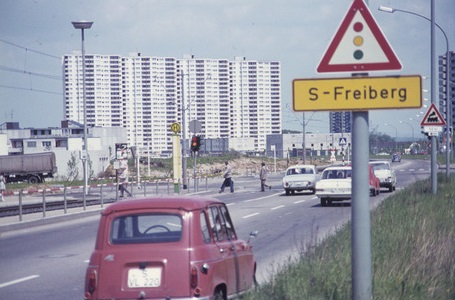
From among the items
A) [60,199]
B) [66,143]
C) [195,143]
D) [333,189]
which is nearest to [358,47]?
[333,189]

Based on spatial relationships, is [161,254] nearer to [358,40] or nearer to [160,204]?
[160,204]

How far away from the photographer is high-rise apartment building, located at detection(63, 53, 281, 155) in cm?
16425

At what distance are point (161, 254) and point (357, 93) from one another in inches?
113

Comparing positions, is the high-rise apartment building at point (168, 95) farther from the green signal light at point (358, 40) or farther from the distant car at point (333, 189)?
the green signal light at point (358, 40)

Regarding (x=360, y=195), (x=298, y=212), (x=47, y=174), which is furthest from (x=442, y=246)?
(x=47, y=174)

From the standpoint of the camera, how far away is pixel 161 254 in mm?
8484

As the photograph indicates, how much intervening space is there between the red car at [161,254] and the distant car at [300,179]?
34.1 meters

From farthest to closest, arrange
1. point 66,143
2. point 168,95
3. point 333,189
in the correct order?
1. point 168,95
2. point 66,143
3. point 333,189

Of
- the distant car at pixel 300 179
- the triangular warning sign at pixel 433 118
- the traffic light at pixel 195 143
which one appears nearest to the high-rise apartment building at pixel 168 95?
the traffic light at pixel 195 143

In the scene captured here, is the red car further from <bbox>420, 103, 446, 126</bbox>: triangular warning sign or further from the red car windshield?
<bbox>420, 103, 446, 126</bbox>: triangular warning sign

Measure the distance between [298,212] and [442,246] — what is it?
1853cm

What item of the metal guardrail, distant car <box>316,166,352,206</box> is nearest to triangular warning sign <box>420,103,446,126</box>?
distant car <box>316,166,352,206</box>

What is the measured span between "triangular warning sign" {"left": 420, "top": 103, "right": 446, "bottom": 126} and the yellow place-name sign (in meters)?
20.0

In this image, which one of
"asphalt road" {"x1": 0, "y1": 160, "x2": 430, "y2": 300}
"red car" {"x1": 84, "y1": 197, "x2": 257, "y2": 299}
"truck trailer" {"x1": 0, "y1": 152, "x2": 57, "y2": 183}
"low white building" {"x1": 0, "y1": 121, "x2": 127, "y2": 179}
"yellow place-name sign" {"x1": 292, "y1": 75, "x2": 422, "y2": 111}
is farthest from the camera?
"low white building" {"x1": 0, "y1": 121, "x2": 127, "y2": 179}
